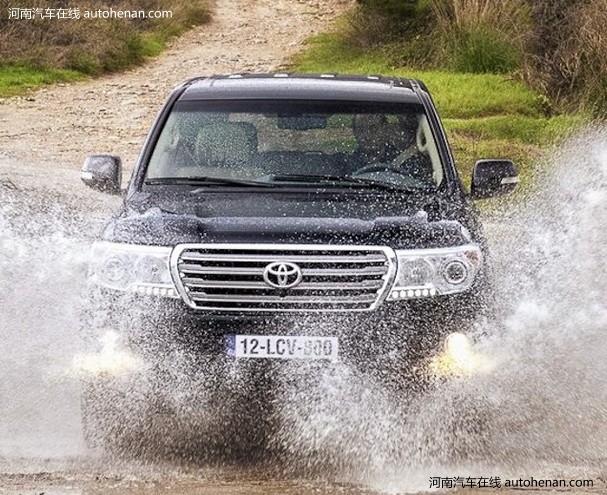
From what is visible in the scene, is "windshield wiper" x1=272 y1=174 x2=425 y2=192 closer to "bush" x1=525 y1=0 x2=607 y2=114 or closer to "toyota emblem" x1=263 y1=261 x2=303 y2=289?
"toyota emblem" x1=263 y1=261 x2=303 y2=289

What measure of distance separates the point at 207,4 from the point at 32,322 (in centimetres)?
2595

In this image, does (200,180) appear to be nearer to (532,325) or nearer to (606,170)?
(532,325)

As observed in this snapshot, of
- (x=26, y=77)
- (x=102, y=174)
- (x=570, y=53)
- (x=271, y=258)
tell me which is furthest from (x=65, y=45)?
(x=271, y=258)

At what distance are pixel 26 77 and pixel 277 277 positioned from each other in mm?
18616

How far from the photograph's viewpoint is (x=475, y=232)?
5.68m

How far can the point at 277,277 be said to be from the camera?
5.28m

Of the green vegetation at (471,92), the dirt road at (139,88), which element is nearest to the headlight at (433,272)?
the green vegetation at (471,92)

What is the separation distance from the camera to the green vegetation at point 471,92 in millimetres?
15584

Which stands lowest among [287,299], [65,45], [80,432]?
[65,45]

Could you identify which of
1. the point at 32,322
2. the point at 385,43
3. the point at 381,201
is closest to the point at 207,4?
the point at 385,43

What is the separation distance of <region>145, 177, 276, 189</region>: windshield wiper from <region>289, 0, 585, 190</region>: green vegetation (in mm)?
8037

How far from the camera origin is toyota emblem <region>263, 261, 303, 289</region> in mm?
5270

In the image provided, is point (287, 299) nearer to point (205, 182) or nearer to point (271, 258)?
point (271, 258)

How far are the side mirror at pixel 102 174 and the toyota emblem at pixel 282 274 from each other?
5.28 feet
